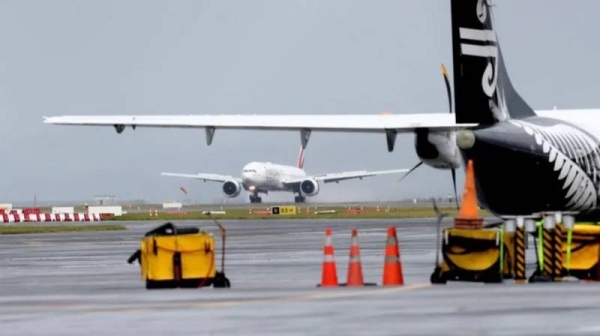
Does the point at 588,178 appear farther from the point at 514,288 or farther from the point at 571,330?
the point at 571,330

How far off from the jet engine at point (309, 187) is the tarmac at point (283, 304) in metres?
115

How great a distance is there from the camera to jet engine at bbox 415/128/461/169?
4003cm

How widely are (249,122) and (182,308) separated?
80.7ft

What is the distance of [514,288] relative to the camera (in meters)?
23.5

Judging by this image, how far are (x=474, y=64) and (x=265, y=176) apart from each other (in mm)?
121109

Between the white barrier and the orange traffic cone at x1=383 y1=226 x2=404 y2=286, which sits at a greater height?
the orange traffic cone at x1=383 y1=226 x2=404 y2=286

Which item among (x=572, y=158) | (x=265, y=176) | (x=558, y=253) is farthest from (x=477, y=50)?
(x=265, y=176)

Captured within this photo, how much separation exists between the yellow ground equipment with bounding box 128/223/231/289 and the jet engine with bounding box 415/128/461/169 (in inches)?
610

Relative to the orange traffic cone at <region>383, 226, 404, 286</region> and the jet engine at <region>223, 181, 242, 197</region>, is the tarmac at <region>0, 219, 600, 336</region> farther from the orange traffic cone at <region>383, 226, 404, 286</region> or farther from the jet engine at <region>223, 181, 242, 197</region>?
the jet engine at <region>223, 181, 242, 197</region>

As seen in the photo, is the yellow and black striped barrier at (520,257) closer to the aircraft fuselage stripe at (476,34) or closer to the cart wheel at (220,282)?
the cart wheel at (220,282)

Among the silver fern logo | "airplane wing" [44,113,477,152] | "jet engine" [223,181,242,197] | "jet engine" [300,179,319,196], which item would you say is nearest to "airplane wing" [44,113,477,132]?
"airplane wing" [44,113,477,152]

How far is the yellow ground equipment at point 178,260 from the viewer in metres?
25.3

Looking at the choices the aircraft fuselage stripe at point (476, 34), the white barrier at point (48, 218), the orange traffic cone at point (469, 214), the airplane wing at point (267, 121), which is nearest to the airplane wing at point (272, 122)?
the airplane wing at point (267, 121)

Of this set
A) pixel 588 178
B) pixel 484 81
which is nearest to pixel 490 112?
pixel 484 81
